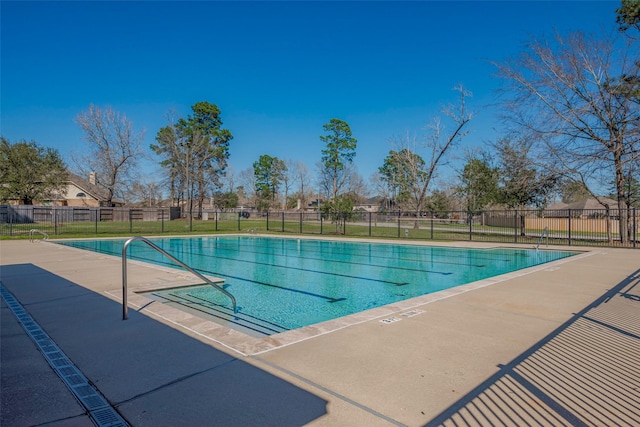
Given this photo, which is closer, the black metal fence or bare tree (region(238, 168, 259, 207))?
the black metal fence

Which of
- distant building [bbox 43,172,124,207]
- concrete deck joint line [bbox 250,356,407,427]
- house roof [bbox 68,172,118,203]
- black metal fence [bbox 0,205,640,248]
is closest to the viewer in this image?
concrete deck joint line [bbox 250,356,407,427]

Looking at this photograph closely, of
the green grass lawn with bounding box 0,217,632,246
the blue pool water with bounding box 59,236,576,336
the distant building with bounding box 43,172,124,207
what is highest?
the distant building with bounding box 43,172,124,207

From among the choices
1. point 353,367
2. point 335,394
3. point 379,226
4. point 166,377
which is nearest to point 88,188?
point 379,226

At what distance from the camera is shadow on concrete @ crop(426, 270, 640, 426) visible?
88.9 inches

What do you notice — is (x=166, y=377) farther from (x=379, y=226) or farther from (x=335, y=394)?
(x=379, y=226)

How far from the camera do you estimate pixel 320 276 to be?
951 cm

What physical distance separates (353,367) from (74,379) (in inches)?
86.9

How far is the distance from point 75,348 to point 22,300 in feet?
9.59

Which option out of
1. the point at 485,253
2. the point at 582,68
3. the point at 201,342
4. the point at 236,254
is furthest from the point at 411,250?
the point at 201,342

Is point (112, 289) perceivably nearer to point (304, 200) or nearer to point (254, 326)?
point (254, 326)

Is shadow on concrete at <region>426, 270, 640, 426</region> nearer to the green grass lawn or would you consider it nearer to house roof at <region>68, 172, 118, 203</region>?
the green grass lawn

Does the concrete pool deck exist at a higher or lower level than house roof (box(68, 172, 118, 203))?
lower

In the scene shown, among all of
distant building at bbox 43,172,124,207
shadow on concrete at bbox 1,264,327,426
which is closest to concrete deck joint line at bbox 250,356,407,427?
shadow on concrete at bbox 1,264,327,426

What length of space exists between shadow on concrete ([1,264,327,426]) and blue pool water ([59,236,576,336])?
1554 millimetres
